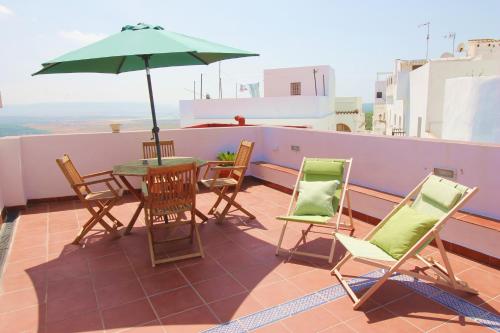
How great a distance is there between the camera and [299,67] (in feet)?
86.7

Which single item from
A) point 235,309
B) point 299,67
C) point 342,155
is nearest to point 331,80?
point 299,67

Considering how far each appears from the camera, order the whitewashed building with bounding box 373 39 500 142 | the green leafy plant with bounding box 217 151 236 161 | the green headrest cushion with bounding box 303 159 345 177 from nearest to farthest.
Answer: the green headrest cushion with bounding box 303 159 345 177 < the green leafy plant with bounding box 217 151 236 161 < the whitewashed building with bounding box 373 39 500 142

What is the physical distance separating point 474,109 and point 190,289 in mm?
10666

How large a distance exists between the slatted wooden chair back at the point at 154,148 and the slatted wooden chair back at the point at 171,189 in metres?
2.19

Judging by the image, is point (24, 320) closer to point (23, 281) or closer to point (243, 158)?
point (23, 281)

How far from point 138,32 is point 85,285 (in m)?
2.67

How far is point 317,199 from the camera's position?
156 inches

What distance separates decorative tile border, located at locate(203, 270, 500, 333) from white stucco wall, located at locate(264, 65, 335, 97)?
80.4 feet

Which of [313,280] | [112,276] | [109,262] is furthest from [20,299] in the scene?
[313,280]

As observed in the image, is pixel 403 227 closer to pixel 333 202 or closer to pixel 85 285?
pixel 333 202

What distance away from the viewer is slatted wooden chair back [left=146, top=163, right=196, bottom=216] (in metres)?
3.49

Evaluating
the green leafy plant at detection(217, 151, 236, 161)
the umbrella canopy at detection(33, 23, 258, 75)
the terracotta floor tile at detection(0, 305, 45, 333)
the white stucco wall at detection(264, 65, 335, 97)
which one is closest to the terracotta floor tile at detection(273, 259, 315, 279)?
the terracotta floor tile at detection(0, 305, 45, 333)

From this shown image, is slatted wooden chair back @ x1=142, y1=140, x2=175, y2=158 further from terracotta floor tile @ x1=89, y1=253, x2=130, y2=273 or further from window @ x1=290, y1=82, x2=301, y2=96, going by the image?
window @ x1=290, y1=82, x2=301, y2=96

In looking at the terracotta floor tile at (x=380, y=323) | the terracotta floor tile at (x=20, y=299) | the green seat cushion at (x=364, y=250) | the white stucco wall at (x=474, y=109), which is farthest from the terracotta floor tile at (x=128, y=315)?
the white stucco wall at (x=474, y=109)
